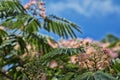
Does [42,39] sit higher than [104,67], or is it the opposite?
[42,39]

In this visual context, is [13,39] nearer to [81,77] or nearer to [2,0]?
[2,0]

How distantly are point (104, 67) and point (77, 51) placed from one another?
352mm

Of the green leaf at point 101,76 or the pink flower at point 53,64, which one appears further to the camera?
the pink flower at point 53,64

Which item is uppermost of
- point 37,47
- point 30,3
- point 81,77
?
point 30,3

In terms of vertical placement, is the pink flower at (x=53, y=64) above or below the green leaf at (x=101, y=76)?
above

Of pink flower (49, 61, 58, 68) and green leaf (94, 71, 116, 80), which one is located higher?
pink flower (49, 61, 58, 68)

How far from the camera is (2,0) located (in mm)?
5852

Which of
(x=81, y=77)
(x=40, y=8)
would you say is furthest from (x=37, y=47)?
(x=81, y=77)

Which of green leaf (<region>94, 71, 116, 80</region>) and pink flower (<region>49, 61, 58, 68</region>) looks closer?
green leaf (<region>94, 71, 116, 80</region>)

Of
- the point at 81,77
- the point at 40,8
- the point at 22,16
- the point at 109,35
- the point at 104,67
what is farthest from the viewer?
the point at 109,35

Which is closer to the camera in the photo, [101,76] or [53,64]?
[101,76]

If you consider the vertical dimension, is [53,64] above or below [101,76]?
above

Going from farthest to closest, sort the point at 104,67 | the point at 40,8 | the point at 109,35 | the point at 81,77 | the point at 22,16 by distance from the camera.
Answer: the point at 109,35 < the point at 40,8 < the point at 22,16 < the point at 104,67 < the point at 81,77

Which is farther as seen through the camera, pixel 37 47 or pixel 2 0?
pixel 37 47
